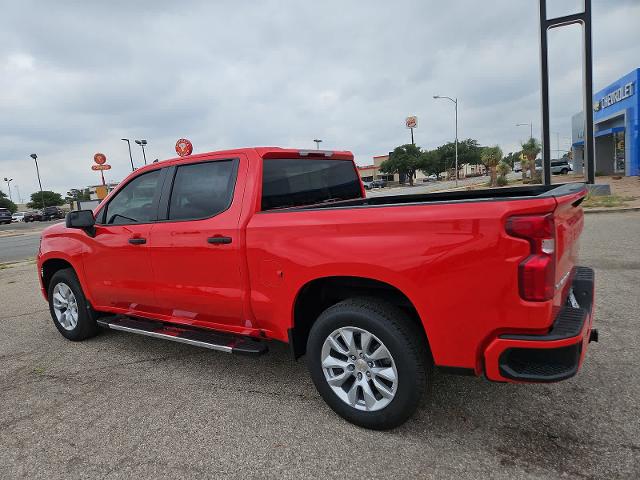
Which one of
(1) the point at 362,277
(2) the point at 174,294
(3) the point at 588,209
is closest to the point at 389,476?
(1) the point at 362,277

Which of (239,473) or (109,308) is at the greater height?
(109,308)

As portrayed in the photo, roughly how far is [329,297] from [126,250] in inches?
78.8

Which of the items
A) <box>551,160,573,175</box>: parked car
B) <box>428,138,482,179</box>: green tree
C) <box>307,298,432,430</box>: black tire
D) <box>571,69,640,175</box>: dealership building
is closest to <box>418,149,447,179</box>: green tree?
<box>428,138,482,179</box>: green tree

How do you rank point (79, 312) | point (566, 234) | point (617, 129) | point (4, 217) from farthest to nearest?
point (4, 217) < point (617, 129) < point (79, 312) < point (566, 234)

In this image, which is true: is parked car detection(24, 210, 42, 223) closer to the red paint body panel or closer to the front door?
the front door

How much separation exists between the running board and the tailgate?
1985 millimetres

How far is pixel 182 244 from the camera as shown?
11.8ft

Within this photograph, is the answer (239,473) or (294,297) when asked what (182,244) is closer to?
(294,297)

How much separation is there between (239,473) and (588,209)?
47.5 ft

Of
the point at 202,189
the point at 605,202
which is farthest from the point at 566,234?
the point at 605,202

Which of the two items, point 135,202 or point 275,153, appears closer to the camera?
point 275,153

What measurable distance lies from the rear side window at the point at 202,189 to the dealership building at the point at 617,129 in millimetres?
26793

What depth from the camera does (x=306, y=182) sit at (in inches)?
154

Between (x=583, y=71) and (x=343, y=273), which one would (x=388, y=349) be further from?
(x=583, y=71)
